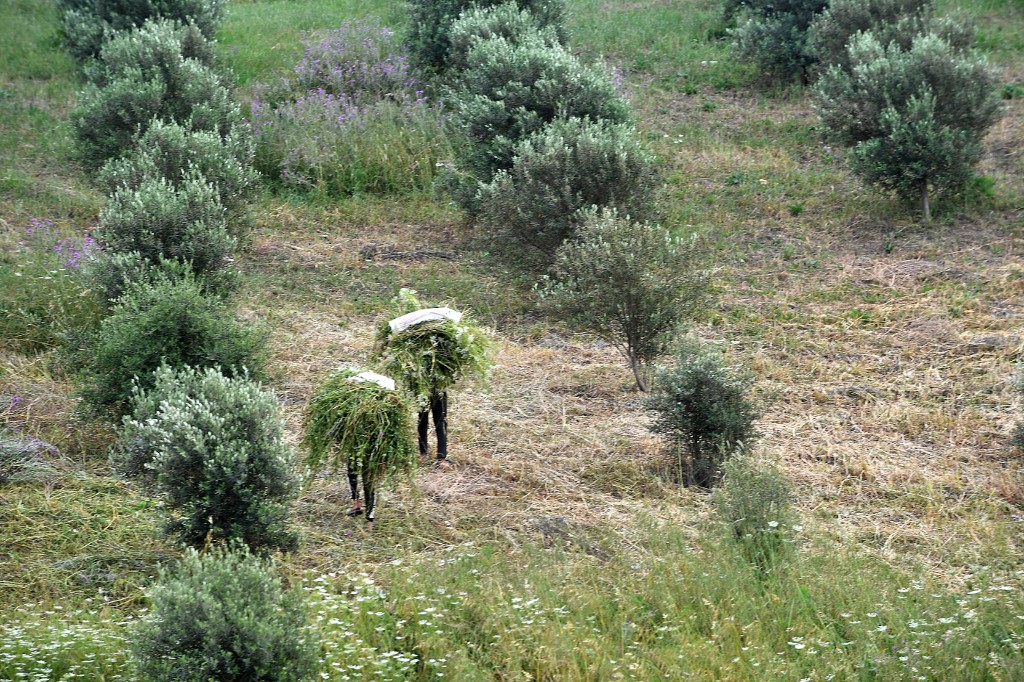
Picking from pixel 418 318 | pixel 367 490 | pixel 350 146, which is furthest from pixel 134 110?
pixel 367 490

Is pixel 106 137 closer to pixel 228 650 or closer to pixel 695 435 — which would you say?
pixel 695 435

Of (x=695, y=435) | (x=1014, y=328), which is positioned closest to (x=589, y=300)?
(x=695, y=435)

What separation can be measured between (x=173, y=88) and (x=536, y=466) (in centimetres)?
901

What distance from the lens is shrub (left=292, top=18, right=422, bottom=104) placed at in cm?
1664

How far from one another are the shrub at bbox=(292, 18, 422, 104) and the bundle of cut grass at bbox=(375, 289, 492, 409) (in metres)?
9.85

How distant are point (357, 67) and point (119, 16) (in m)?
4.06

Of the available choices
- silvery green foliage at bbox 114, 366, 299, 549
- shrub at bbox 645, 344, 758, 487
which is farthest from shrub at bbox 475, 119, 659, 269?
silvery green foliage at bbox 114, 366, 299, 549

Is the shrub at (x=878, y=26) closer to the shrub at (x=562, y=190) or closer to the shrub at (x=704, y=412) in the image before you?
the shrub at (x=562, y=190)

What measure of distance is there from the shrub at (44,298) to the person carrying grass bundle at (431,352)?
332cm

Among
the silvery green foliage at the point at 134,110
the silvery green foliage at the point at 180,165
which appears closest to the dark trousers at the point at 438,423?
the silvery green foliage at the point at 180,165

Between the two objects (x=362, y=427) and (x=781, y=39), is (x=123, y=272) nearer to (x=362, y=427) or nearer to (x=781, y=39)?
(x=362, y=427)

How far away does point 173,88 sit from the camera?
44.9 ft

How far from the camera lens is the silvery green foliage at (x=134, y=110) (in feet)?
42.3

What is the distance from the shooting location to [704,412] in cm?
721
